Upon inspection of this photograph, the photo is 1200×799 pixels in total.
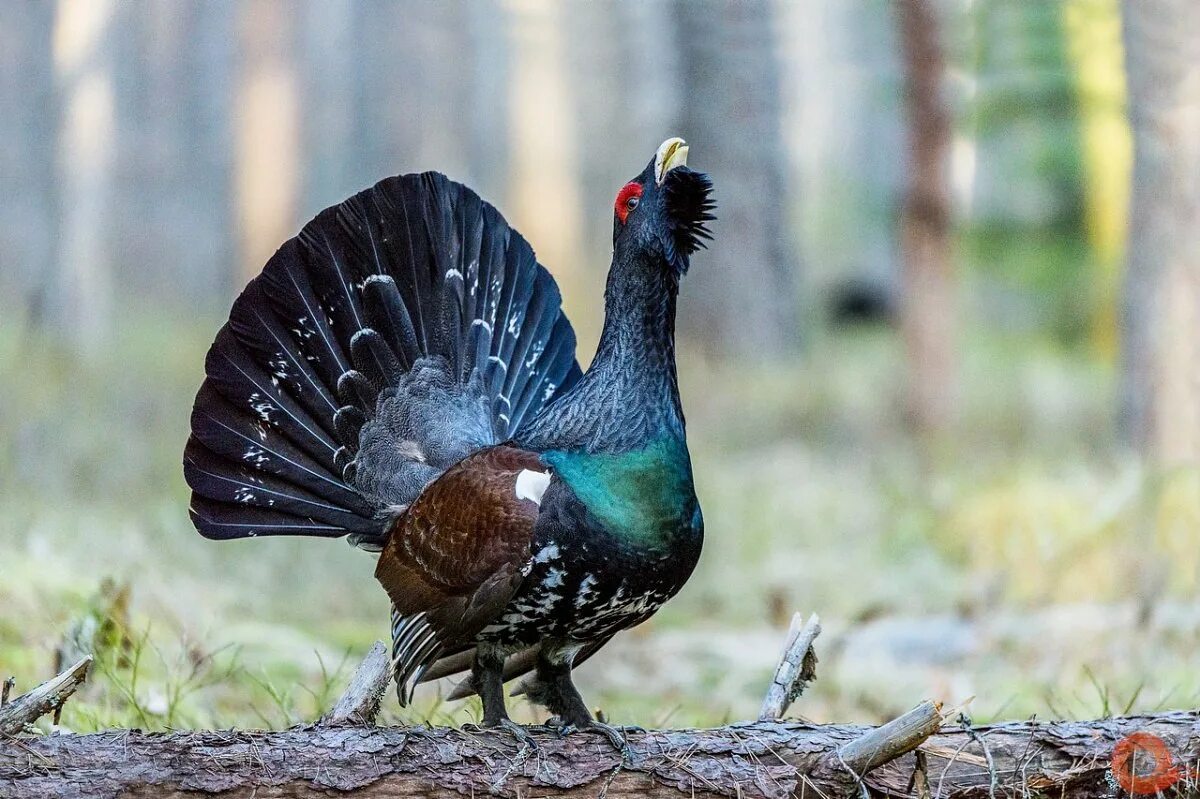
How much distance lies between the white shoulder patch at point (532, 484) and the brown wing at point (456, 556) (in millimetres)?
16

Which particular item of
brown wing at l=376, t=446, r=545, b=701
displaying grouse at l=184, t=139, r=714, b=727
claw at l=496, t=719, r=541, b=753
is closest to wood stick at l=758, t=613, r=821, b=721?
displaying grouse at l=184, t=139, r=714, b=727

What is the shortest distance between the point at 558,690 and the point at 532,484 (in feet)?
2.32

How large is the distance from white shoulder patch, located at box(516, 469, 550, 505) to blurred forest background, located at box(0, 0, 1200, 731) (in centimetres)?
96

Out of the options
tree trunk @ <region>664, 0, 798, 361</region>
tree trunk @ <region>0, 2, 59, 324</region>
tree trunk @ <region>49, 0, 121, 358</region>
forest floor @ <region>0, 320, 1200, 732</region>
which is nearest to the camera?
forest floor @ <region>0, 320, 1200, 732</region>

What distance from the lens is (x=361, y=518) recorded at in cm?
430

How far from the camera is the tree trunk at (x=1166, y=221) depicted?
7.01 m

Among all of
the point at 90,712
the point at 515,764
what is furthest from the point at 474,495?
the point at 90,712

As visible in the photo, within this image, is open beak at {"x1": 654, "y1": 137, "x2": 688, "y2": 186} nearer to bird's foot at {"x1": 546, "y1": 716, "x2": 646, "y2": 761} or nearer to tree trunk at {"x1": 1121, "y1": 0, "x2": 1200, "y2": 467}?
bird's foot at {"x1": 546, "y1": 716, "x2": 646, "y2": 761}

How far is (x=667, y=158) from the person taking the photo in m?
3.75

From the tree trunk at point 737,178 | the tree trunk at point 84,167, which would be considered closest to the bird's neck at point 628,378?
the tree trunk at point 84,167

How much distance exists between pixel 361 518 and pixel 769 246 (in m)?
10.8

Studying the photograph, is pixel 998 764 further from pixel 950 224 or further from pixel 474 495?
pixel 950 224

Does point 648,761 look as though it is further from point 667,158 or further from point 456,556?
point 667,158

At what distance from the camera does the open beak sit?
3.73 meters
